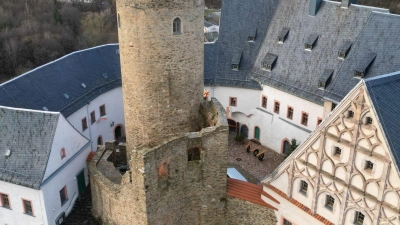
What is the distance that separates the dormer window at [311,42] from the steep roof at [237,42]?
408 centimetres

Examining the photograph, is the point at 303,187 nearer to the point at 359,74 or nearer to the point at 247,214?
the point at 247,214

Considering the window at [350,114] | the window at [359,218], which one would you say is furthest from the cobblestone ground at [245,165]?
the window at [350,114]

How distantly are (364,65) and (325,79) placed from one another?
8.20 ft

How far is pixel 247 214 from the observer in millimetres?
20266

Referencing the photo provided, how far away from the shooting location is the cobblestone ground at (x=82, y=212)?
22219 millimetres

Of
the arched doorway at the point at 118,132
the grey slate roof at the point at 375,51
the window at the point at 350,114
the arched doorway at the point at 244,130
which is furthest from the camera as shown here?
the arched doorway at the point at 244,130

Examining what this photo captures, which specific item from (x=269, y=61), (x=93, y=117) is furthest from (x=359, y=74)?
(x=93, y=117)

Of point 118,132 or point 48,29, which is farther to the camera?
point 48,29

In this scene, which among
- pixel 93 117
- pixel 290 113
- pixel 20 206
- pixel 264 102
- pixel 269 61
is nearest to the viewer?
pixel 20 206

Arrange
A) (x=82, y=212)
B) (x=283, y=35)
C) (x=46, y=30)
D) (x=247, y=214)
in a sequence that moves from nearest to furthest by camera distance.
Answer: (x=247, y=214) < (x=82, y=212) < (x=283, y=35) < (x=46, y=30)

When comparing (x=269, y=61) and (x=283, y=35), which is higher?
(x=283, y=35)

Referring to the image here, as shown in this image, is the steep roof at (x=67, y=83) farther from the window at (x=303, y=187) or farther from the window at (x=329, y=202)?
the window at (x=329, y=202)

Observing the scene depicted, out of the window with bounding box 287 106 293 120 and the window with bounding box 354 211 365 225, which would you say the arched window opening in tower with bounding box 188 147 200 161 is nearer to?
the window with bounding box 354 211 365 225

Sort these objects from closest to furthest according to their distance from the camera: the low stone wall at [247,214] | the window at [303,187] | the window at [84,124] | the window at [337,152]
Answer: the window at [337,152] → the window at [303,187] → the low stone wall at [247,214] → the window at [84,124]
